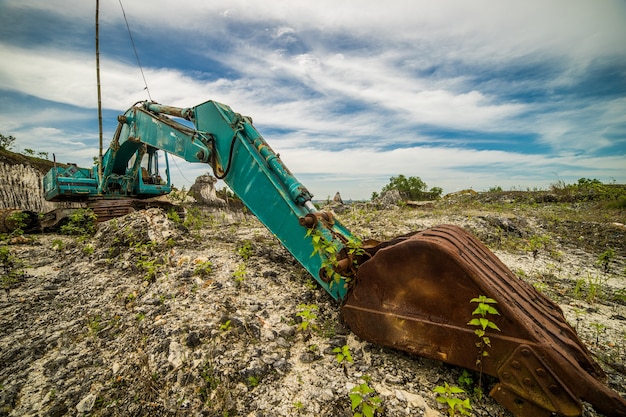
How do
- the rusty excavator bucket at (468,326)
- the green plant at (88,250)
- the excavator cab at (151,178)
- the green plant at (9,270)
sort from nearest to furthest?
the rusty excavator bucket at (468,326), the green plant at (9,270), the green plant at (88,250), the excavator cab at (151,178)

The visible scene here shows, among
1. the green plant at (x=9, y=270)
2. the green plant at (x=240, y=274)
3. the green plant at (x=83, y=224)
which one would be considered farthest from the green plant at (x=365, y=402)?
the green plant at (x=83, y=224)

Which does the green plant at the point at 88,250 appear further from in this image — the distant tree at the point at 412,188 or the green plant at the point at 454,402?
the distant tree at the point at 412,188

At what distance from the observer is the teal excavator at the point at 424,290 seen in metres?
1.53

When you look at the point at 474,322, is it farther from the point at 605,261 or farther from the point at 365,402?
the point at 605,261

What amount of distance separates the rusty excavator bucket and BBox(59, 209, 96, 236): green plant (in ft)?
22.0

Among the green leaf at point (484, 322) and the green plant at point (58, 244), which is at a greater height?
the green leaf at point (484, 322)

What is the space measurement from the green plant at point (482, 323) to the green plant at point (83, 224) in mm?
7330

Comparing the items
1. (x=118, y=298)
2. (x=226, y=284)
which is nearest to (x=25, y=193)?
(x=118, y=298)

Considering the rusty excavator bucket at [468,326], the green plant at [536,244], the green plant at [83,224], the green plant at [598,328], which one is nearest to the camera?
the rusty excavator bucket at [468,326]

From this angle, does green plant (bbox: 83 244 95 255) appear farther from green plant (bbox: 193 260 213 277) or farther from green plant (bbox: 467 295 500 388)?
green plant (bbox: 467 295 500 388)

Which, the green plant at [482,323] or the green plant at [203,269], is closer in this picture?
the green plant at [482,323]

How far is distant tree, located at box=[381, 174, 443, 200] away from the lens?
17688mm

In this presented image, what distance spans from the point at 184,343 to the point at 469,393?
212cm

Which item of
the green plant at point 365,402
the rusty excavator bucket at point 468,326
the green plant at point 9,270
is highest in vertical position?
the rusty excavator bucket at point 468,326
